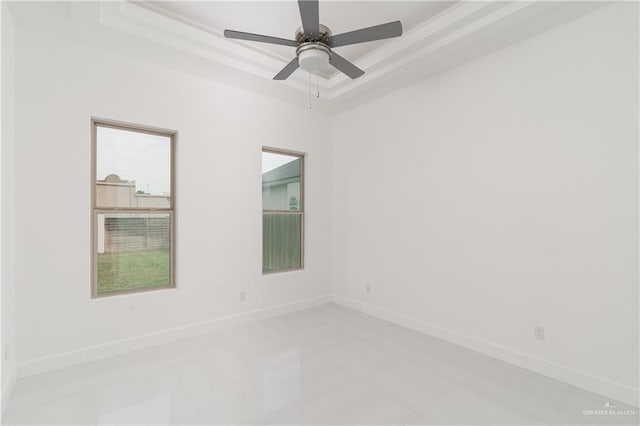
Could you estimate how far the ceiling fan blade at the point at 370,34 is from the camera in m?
2.19

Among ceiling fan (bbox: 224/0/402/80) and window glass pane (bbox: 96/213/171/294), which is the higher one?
ceiling fan (bbox: 224/0/402/80)

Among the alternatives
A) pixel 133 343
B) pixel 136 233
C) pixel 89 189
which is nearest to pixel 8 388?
pixel 133 343

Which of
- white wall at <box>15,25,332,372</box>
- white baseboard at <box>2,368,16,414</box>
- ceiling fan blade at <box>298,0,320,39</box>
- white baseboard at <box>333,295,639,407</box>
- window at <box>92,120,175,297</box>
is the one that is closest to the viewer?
ceiling fan blade at <box>298,0,320,39</box>

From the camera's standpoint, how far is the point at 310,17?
7.00 ft

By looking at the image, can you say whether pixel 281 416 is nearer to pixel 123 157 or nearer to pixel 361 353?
pixel 361 353

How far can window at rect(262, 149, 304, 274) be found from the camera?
4.33m

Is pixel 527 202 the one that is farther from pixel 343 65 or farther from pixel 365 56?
pixel 365 56

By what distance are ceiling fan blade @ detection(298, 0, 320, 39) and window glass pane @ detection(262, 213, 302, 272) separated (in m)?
2.52

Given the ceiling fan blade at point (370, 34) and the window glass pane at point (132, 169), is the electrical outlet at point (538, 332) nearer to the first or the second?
the ceiling fan blade at point (370, 34)

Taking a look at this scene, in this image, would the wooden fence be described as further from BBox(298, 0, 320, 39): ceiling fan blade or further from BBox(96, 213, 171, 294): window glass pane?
BBox(298, 0, 320, 39): ceiling fan blade

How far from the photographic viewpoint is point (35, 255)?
8.66 feet

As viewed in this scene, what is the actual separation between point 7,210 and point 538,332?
4489mm

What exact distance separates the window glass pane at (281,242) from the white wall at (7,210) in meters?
2.48

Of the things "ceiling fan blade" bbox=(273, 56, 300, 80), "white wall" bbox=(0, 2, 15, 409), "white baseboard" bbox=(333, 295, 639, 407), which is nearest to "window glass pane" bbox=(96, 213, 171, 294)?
"white wall" bbox=(0, 2, 15, 409)
